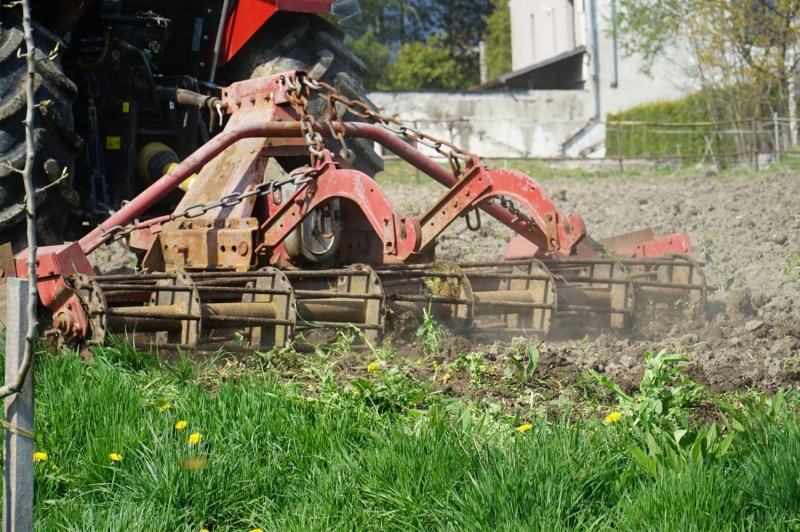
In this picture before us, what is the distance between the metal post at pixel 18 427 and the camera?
7.61 ft

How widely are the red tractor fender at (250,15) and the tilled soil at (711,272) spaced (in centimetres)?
218

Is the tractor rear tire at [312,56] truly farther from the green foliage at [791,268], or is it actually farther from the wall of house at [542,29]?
the wall of house at [542,29]

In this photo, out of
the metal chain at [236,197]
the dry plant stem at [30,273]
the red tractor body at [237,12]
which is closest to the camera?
the dry plant stem at [30,273]

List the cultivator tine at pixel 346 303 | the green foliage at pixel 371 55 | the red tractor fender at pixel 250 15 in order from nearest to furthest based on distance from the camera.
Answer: the cultivator tine at pixel 346 303 < the red tractor fender at pixel 250 15 < the green foliage at pixel 371 55

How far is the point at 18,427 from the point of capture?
234cm

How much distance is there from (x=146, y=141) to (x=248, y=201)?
1.68 meters

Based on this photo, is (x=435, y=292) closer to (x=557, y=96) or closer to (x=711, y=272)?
(x=711, y=272)

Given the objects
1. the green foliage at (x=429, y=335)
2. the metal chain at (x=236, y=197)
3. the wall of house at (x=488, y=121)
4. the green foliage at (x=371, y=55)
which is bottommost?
the green foliage at (x=429, y=335)

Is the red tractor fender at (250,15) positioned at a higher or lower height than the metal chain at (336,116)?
higher

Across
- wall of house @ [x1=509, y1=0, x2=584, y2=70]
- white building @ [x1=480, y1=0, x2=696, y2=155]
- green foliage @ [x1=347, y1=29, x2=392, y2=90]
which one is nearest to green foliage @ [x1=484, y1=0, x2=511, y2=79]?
Answer: wall of house @ [x1=509, y1=0, x2=584, y2=70]

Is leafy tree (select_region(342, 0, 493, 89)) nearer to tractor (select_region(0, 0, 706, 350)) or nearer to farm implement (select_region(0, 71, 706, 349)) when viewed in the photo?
tractor (select_region(0, 0, 706, 350))

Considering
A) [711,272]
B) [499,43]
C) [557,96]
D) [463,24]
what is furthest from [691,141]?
[463,24]

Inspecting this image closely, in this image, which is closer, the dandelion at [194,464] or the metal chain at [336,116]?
the dandelion at [194,464]

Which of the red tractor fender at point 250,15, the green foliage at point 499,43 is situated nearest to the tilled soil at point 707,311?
the red tractor fender at point 250,15
